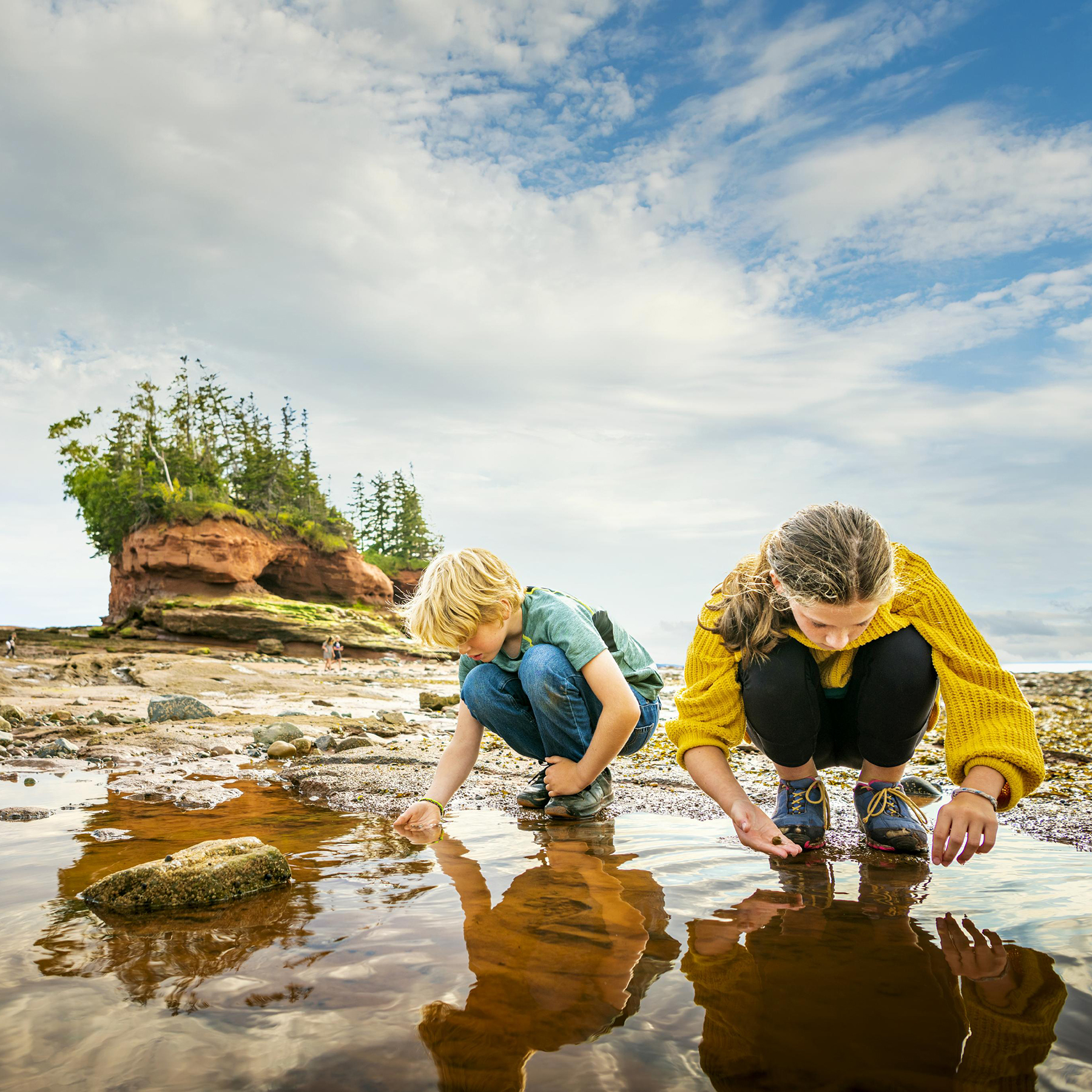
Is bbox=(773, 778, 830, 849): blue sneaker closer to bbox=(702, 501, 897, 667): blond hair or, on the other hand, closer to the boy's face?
bbox=(702, 501, 897, 667): blond hair

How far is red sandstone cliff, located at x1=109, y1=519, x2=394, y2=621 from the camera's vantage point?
3391cm

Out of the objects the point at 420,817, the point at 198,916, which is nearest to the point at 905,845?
the point at 420,817

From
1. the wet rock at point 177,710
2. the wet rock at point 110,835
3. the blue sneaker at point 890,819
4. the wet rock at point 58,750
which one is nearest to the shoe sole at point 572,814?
the blue sneaker at point 890,819

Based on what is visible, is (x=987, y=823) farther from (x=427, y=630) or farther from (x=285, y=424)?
(x=285, y=424)

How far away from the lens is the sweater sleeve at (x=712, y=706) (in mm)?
2482

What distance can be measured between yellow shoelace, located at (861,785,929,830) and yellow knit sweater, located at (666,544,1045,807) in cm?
24

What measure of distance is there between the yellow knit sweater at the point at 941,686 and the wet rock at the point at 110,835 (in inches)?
76.0

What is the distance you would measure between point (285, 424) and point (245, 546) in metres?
20.3

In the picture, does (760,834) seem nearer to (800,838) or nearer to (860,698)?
(800,838)

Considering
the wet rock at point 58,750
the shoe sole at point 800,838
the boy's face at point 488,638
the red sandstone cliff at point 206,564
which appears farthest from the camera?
the red sandstone cliff at point 206,564

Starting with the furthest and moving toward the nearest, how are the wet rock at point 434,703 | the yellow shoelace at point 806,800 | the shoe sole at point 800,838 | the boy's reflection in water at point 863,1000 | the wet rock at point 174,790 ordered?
the wet rock at point 434,703 < the wet rock at point 174,790 < the yellow shoelace at point 806,800 < the shoe sole at point 800,838 < the boy's reflection in water at point 863,1000

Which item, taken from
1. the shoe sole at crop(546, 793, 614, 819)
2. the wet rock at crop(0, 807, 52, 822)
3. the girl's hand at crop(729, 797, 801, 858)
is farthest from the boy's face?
the wet rock at crop(0, 807, 52, 822)

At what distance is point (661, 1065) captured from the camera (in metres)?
1.12

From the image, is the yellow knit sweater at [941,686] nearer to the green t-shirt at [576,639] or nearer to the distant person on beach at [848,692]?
the distant person on beach at [848,692]
